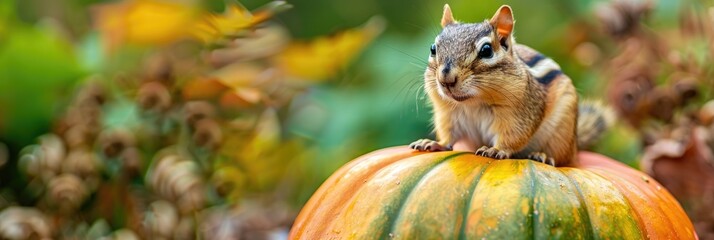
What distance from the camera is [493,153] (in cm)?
129

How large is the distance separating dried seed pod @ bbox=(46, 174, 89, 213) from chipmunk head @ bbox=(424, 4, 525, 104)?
3.80 ft

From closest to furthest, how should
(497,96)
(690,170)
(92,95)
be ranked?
(497,96), (690,170), (92,95)

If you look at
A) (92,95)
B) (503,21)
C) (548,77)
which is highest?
(503,21)

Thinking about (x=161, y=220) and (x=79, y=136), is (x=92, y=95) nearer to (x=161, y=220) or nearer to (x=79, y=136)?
(x=79, y=136)

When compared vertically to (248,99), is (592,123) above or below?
above

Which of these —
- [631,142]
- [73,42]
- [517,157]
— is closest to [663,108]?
[631,142]

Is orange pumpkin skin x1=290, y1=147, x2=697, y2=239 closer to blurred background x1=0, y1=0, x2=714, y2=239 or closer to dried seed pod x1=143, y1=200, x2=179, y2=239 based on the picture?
blurred background x1=0, y1=0, x2=714, y2=239

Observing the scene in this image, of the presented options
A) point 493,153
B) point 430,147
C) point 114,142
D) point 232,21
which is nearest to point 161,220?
point 114,142

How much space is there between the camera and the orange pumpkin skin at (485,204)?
3.79 feet

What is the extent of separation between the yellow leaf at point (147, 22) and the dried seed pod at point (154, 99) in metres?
0.30

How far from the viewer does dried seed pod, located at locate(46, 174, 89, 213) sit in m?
2.10

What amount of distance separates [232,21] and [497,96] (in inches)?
33.2

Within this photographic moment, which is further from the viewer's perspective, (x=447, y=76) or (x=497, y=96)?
(x=497, y=96)

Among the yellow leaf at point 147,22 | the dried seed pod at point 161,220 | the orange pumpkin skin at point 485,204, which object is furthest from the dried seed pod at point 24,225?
the orange pumpkin skin at point 485,204
